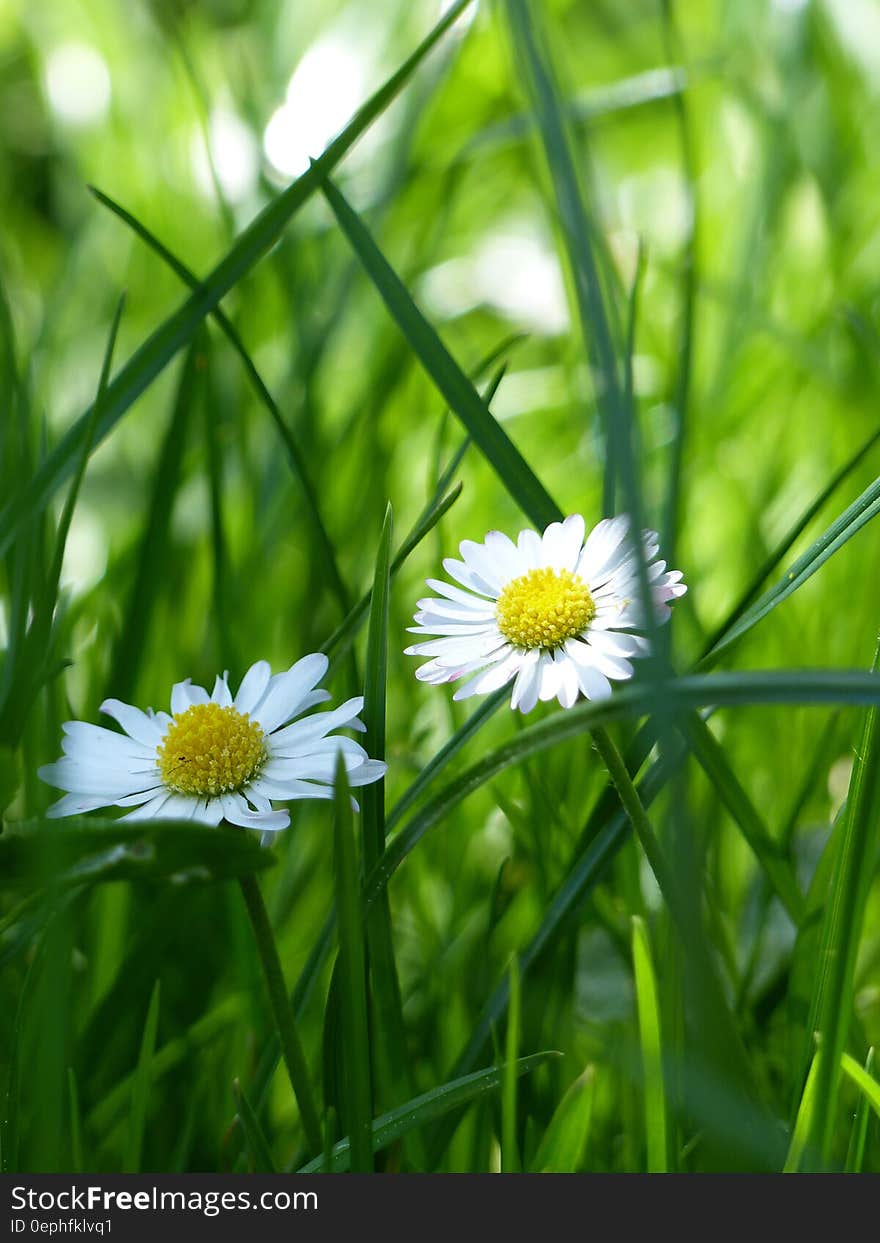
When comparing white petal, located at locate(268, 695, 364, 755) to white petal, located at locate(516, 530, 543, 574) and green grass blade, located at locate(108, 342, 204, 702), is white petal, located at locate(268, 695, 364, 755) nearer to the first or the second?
white petal, located at locate(516, 530, 543, 574)

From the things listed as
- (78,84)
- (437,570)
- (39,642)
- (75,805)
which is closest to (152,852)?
(75,805)

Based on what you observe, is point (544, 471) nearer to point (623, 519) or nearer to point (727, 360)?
point (727, 360)

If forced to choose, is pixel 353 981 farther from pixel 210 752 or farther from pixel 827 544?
pixel 827 544

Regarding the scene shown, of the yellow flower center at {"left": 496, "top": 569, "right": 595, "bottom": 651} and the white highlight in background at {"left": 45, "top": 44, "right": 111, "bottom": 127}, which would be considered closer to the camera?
the yellow flower center at {"left": 496, "top": 569, "right": 595, "bottom": 651}

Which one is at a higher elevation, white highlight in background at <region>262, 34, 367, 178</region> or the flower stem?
white highlight in background at <region>262, 34, 367, 178</region>

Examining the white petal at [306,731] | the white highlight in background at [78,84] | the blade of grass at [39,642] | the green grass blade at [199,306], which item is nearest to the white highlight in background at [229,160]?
the white highlight in background at [78,84]

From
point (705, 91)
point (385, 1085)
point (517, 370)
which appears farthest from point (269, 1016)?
point (705, 91)

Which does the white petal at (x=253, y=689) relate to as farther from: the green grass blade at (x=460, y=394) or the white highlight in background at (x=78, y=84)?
the white highlight in background at (x=78, y=84)

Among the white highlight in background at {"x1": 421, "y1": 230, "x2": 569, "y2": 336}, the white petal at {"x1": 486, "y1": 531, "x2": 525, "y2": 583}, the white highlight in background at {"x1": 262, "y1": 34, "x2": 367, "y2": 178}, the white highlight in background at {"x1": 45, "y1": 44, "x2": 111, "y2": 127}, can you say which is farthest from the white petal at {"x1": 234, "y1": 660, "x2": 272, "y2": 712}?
the white highlight in background at {"x1": 45, "y1": 44, "x2": 111, "y2": 127}
